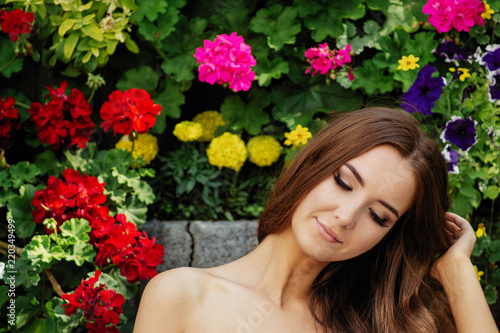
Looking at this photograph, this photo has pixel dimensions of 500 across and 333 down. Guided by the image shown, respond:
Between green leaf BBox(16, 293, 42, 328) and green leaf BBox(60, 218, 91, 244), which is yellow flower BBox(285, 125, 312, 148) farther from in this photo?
green leaf BBox(16, 293, 42, 328)

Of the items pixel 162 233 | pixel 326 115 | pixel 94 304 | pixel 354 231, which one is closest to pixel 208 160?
pixel 162 233

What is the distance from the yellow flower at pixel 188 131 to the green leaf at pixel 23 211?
711 mm

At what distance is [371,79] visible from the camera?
102 inches

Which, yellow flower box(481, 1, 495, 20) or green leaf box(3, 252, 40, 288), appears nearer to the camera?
green leaf box(3, 252, 40, 288)

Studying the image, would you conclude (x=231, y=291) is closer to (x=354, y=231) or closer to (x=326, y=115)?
(x=354, y=231)

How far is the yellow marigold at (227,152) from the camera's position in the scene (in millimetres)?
2543

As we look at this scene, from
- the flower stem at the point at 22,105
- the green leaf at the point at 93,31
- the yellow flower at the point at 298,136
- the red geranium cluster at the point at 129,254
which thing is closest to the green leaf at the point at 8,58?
the flower stem at the point at 22,105

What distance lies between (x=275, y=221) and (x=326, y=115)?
1.13m

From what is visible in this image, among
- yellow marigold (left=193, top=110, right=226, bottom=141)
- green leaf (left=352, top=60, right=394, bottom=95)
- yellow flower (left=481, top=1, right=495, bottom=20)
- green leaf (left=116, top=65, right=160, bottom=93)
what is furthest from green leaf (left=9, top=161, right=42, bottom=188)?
yellow flower (left=481, top=1, right=495, bottom=20)

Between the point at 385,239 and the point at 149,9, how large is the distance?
1.37 meters

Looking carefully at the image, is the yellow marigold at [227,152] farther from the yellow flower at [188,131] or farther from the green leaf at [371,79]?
the green leaf at [371,79]

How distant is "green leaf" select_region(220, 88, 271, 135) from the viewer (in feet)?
8.67

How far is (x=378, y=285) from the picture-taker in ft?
6.17

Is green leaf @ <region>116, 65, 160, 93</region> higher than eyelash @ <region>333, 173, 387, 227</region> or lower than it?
lower
